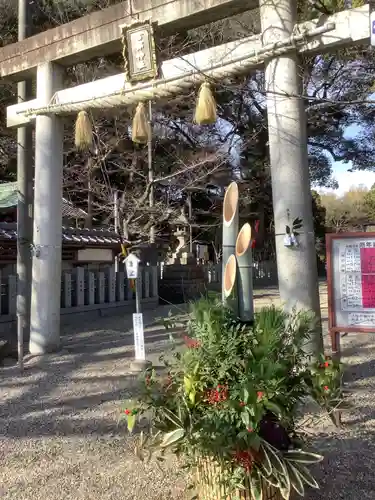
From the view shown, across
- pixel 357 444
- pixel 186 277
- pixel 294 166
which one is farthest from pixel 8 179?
pixel 357 444

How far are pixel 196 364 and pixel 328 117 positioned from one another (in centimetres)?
1540

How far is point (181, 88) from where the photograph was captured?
19.2 ft

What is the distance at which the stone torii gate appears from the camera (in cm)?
484

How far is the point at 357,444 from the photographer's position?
3.34m

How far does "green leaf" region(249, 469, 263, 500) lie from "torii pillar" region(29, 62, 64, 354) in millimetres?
4959

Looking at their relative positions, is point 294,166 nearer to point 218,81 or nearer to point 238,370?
point 218,81

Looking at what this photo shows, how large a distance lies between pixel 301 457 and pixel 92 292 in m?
8.72

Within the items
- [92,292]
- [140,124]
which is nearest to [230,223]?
[140,124]

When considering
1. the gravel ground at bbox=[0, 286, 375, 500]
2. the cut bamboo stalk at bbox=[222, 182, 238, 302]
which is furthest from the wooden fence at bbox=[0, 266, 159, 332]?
the cut bamboo stalk at bbox=[222, 182, 238, 302]

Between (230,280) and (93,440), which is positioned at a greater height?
(230,280)

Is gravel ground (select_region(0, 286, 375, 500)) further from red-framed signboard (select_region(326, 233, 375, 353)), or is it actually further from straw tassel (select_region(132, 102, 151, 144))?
straw tassel (select_region(132, 102, 151, 144))

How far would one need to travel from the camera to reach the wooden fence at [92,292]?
8.71 metres

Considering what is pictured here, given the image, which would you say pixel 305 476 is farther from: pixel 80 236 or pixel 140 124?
pixel 80 236

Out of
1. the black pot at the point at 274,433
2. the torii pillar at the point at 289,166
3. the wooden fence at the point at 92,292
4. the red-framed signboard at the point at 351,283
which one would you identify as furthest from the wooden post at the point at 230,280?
the wooden fence at the point at 92,292
